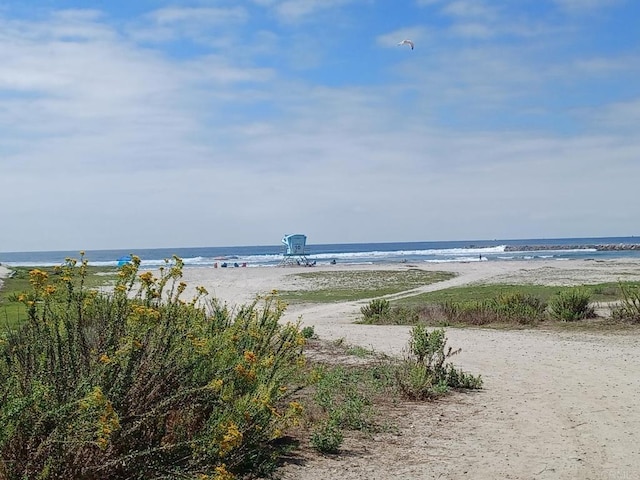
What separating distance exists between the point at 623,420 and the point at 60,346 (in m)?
5.87

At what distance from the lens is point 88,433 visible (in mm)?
3807

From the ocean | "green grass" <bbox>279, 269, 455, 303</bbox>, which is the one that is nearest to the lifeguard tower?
the ocean

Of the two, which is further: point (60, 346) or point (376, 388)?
point (376, 388)

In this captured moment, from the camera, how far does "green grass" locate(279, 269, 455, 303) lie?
31.0 m

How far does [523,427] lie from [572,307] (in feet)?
36.4

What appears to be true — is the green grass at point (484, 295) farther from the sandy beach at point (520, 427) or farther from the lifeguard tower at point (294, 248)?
the lifeguard tower at point (294, 248)

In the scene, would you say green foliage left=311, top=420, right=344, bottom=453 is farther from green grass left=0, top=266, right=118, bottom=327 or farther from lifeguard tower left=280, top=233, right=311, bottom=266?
lifeguard tower left=280, top=233, right=311, bottom=266

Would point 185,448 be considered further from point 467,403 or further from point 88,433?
point 467,403

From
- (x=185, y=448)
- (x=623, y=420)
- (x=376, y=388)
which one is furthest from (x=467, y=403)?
(x=185, y=448)

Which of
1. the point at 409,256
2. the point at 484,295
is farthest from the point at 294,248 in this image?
the point at 484,295

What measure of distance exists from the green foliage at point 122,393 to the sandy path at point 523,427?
3.29ft

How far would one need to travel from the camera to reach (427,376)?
8.96 meters

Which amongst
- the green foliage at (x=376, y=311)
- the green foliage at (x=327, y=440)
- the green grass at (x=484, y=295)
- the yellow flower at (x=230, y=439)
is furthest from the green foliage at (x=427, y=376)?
the green grass at (x=484, y=295)

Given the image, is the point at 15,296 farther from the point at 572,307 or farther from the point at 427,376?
the point at 572,307
